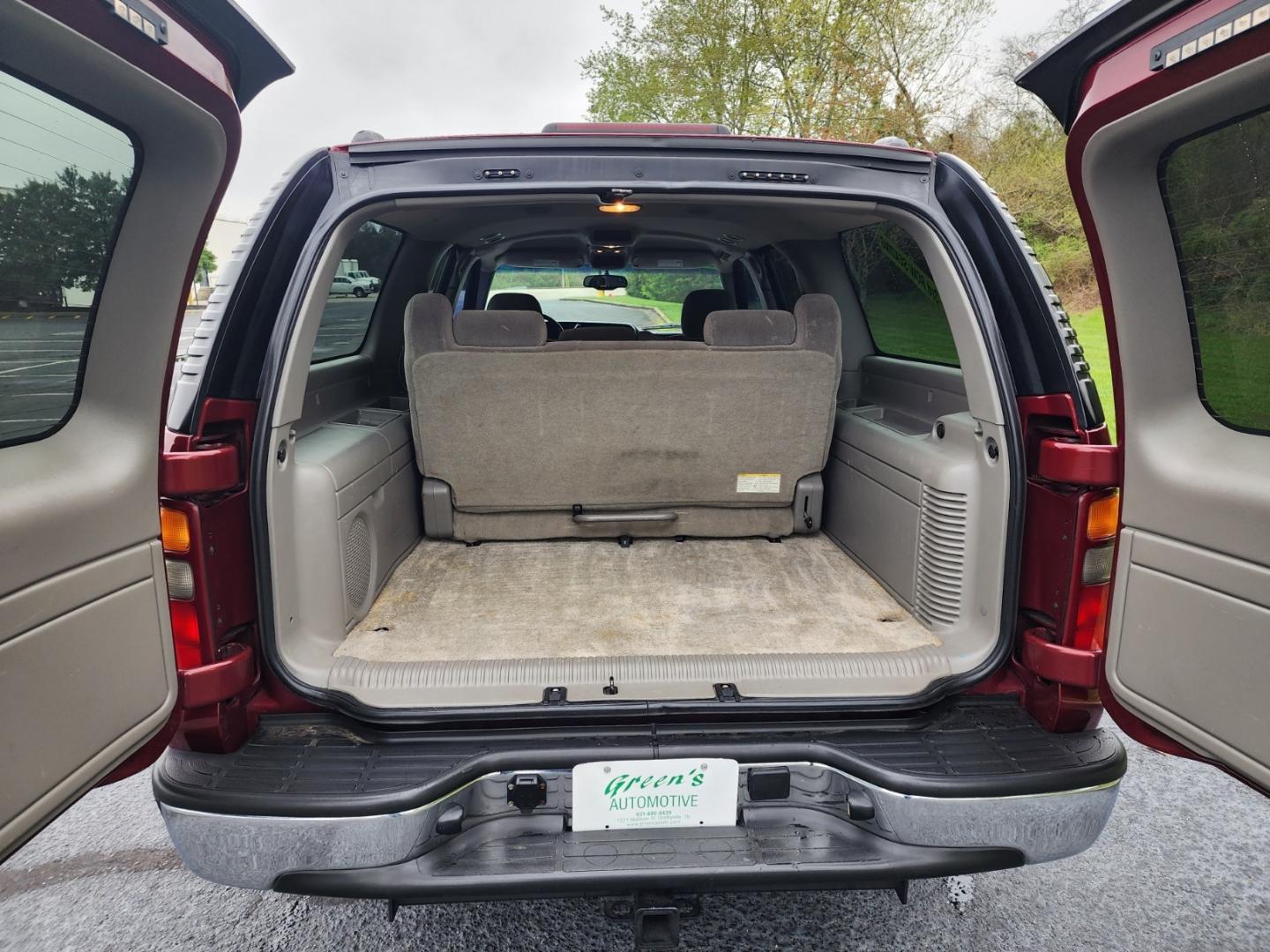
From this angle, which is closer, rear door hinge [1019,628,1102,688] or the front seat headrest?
rear door hinge [1019,628,1102,688]

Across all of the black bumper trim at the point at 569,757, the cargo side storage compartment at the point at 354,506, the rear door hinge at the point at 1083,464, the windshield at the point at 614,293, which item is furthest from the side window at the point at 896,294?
the cargo side storage compartment at the point at 354,506

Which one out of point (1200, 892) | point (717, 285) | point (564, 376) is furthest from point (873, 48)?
point (1200, 892)

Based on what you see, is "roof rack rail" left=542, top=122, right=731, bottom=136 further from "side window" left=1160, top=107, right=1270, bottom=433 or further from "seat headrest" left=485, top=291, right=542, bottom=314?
"seat headrest" left=485, top=291, right=542, bottom=314

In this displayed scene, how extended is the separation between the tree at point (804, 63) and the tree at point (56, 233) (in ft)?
40.2

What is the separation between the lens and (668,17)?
1429cm

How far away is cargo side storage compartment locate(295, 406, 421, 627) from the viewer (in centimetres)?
193

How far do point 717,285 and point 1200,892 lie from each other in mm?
3489

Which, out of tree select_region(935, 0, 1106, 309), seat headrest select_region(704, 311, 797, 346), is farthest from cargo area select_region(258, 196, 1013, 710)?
tree select_region(935, 0, 1106, 309)

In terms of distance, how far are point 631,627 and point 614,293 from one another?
2.76 m

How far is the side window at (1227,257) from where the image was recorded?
1163 mm

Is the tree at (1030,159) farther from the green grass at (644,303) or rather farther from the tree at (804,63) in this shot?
the green grass at (644,303)

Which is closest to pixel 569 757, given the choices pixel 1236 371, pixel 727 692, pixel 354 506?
pixel 727 692

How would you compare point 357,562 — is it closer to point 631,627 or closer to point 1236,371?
point 631,627

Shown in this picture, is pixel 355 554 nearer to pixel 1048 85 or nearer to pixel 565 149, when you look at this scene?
pixel 565 149
